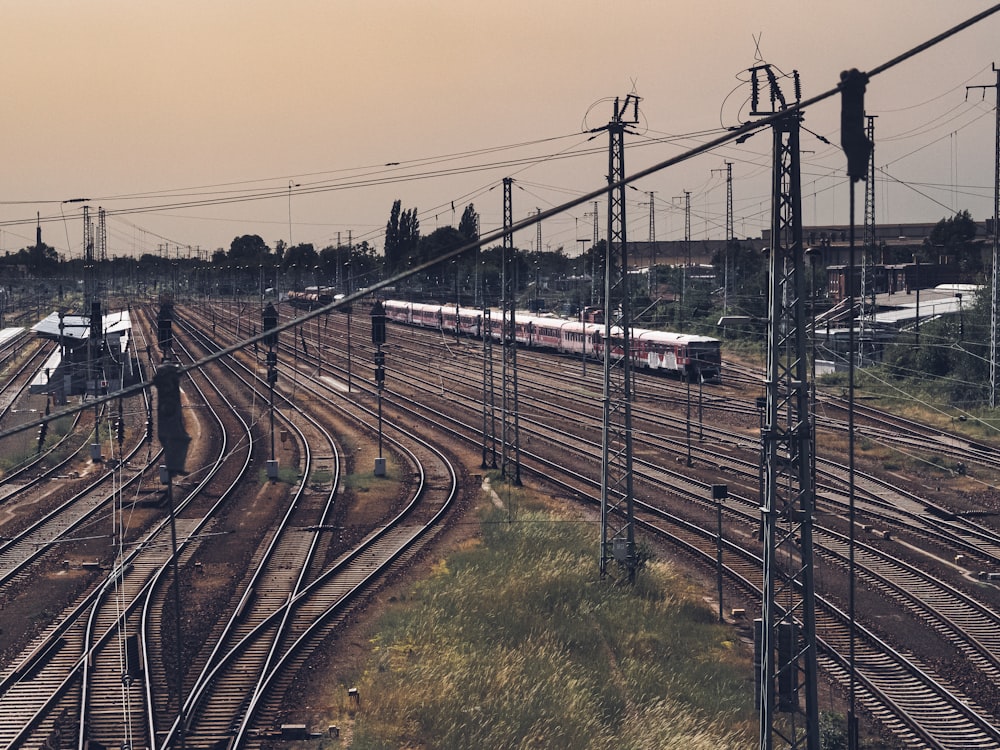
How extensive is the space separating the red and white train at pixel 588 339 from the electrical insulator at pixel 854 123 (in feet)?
103

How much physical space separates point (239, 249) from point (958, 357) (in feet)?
431

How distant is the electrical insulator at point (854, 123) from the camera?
873cm

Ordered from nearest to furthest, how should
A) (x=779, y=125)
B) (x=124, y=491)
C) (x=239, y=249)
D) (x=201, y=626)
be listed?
1. (x=779, y=125)
2. (x=201, y=626)
3. (x=124, y=491)
4. (x=239, y=249)

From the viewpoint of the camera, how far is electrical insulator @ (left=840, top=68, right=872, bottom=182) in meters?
8.73

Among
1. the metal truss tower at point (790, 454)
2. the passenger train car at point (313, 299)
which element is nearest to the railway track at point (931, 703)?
the metal truss tower at point (790, 454)

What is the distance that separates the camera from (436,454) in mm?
43719

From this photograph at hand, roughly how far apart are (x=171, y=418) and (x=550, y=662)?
12.5m

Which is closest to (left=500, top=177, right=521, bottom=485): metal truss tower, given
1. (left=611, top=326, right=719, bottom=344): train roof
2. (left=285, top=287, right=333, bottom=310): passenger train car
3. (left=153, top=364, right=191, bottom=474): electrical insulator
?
(left=611, top=326, right=719, bottom=344): train roof

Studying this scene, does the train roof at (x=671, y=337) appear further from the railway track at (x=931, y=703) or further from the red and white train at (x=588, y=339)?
the railway track at (x=931, y=703)

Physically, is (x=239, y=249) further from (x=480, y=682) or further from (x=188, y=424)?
(x=480, y=682)

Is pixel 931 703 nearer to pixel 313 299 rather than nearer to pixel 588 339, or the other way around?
pixel 588 339

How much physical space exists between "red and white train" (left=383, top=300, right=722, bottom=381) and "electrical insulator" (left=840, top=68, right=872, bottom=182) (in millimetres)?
31373

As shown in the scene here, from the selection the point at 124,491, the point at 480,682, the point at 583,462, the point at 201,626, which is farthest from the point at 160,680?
the point at 583,462

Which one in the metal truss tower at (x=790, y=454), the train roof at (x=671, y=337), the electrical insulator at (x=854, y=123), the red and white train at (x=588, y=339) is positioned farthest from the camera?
the red and white train at (x=588, y=339)
